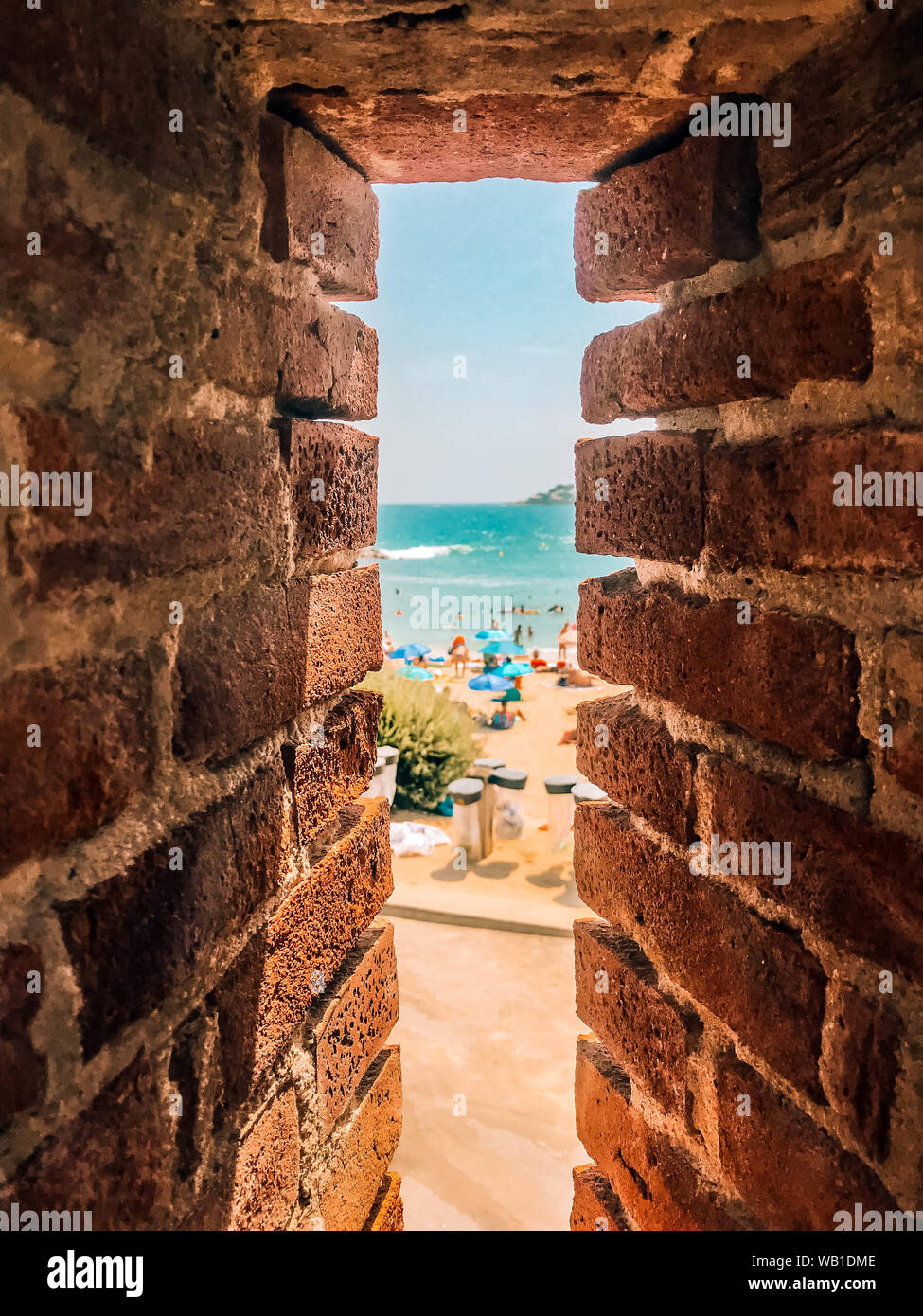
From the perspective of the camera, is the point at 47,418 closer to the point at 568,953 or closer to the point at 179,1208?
the point at 179,1208

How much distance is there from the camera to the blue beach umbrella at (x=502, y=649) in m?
13.4

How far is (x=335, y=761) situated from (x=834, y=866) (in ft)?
2.06

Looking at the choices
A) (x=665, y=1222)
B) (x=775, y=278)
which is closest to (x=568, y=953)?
(x=665, y=1222)

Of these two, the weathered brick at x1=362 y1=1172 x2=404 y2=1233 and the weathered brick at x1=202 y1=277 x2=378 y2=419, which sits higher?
the weathered brick at x1=202 y1=277 x2=378 y2=419

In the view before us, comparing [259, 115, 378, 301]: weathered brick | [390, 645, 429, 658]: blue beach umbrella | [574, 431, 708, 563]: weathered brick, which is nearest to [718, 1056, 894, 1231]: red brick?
[574, 431, 708, 563]: weathered brick

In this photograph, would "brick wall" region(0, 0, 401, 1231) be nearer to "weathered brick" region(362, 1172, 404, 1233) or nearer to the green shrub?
"weathered brick" region(362, 1172, 404, 1233)

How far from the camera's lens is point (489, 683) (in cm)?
1168

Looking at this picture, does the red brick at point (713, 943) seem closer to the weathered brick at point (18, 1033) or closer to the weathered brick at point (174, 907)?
the weathered brick at point (174, 907)

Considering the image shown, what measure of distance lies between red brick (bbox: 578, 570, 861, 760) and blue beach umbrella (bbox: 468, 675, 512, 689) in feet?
34.1

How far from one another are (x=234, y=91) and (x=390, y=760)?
16.8ft

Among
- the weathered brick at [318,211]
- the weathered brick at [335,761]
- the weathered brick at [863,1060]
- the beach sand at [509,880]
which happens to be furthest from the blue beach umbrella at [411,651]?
the weathered brick at [863,1060]

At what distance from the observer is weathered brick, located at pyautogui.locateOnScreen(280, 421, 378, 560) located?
38.3 inches

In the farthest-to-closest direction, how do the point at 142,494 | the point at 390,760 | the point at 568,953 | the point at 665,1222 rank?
the point at 390,760 < the point at 568,953 < the point at 665,1222 < the point at 142,494

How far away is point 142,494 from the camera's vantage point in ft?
2.27
